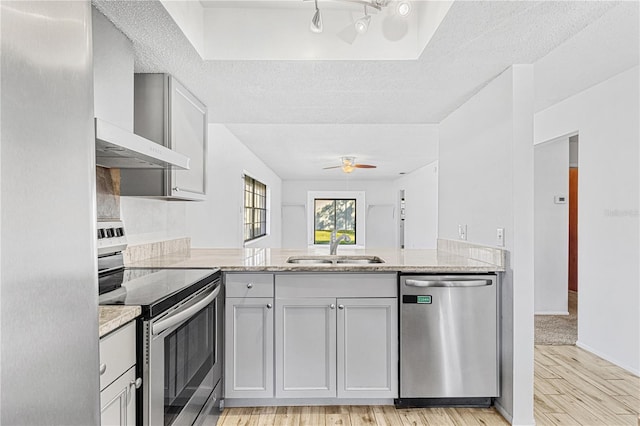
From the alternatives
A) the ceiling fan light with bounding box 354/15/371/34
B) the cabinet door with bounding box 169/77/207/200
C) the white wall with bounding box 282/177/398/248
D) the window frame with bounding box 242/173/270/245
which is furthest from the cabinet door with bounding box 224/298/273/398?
the white wall with bounding box 282/177/398/248

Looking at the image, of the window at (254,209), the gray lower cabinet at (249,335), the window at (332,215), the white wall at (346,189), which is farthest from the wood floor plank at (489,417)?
the window at (332,215)

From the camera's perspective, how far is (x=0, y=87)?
476 mm

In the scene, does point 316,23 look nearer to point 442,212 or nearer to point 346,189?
point 442,212

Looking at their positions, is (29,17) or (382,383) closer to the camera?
(29,17)

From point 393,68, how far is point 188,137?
4.49ft

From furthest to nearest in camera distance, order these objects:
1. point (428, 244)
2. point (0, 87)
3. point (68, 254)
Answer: point (428, 244), point (68, 254), point (0, 87)

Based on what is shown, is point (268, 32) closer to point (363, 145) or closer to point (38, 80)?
point (38, 80)

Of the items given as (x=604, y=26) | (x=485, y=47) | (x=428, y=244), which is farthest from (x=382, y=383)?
(x=428, y=244)

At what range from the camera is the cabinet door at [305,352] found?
250 cm

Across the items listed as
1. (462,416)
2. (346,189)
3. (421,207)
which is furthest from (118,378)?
(346,189)

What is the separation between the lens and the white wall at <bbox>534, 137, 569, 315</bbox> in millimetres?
4852

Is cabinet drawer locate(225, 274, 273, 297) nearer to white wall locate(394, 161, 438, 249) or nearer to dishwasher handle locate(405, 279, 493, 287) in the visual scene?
dishwasher handle locate(405, 279, 493, 287)

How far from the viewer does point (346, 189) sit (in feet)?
37.2

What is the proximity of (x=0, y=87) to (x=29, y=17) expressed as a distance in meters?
0.12
